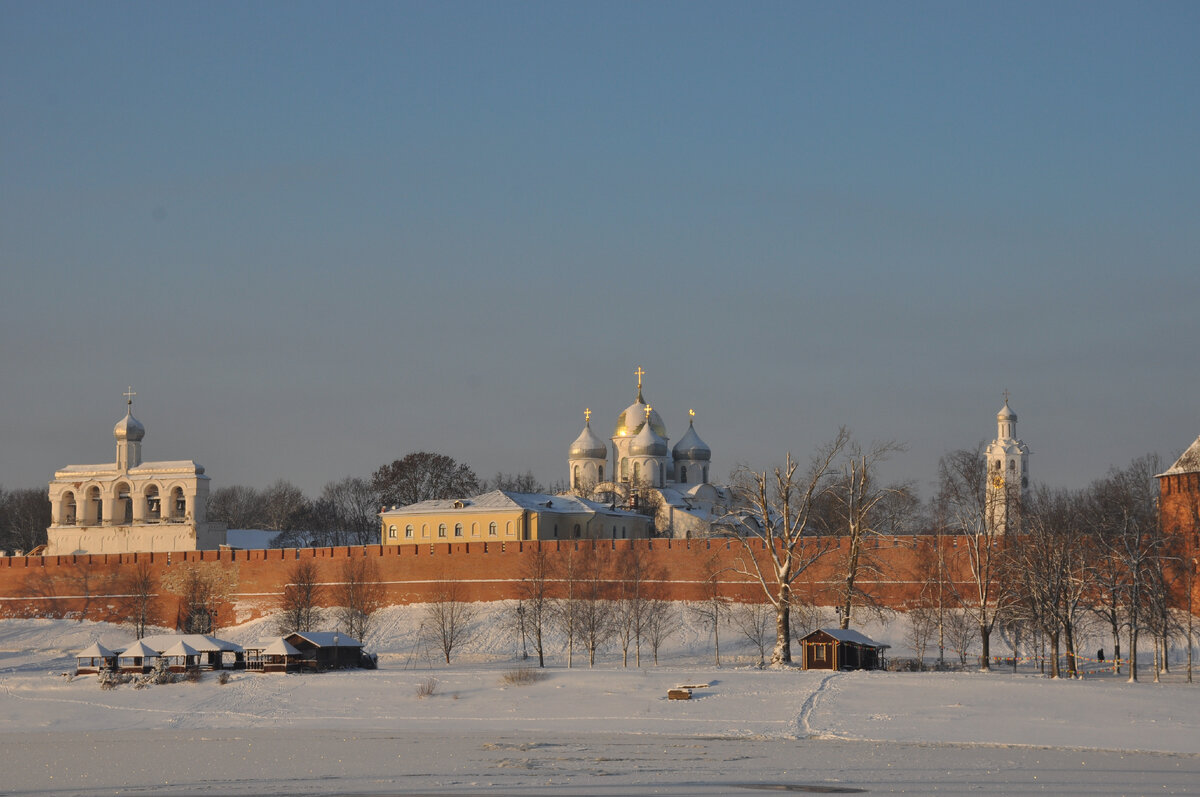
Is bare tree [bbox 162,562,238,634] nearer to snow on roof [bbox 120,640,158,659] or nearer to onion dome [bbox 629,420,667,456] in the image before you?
snow on roof [bbox 120,640,158,659]

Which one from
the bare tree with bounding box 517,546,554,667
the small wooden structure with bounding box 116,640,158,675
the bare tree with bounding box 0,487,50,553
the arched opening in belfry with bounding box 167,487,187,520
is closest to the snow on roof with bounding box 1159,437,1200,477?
the bare tree with bounding box 517,546,554,667

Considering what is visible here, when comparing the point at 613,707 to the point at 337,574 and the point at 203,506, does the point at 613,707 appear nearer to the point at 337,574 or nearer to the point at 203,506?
the point at 337,574

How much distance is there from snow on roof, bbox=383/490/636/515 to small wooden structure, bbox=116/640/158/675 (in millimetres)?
21856

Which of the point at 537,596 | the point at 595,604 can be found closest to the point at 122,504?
the point at 537,596

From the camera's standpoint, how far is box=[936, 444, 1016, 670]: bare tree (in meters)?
35.3

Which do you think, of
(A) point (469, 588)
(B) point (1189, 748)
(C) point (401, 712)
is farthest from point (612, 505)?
(B) point (1189, 748)

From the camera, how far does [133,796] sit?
64.1 feet

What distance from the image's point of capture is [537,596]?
152ft

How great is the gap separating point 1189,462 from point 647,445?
29.9 m

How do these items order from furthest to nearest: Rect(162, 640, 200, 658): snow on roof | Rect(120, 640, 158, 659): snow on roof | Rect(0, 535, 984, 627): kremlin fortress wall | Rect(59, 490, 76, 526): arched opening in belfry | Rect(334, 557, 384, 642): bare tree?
Rect(59, 490, 76, 526): arched opening in belfry → Rect(334, 557, 384, 642): bare tree → Rect(0, 535, 984, 627): kremlin fortress wall → Rect(120, 640, 158, 659): snow on roof → Rect(162, 640, 200, 658): snow on roof

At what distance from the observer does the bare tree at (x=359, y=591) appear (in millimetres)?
48875

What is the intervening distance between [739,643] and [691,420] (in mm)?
30790

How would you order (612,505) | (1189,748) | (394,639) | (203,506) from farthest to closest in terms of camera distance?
(612,505)
(203,506)
(394,639)
(1189,748)

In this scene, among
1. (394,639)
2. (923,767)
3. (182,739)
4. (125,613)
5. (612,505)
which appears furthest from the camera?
(612,505)
